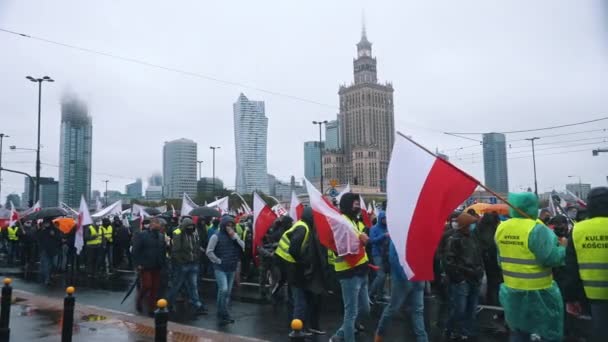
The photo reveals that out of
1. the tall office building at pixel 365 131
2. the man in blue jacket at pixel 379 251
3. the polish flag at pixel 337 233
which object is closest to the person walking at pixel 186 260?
the man in blue jacket at pixel 379 251

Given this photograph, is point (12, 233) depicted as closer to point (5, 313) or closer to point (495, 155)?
point (5, 313)

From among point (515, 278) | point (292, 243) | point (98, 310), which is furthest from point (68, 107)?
point (515, 278)

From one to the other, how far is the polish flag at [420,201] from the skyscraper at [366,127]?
374 ft

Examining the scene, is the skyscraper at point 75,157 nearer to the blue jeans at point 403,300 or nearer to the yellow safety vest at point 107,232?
Answer: the yellow safety vest at point 107,232

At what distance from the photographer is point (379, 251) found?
394 inches

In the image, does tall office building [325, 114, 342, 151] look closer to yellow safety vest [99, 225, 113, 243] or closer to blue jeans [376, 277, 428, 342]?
yellow safety vest [99, 225, 113, 243]

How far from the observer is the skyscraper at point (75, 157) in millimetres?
55656

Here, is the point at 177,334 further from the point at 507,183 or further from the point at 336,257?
the point at 507,183

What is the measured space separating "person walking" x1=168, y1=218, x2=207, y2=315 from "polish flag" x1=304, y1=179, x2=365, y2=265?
3.80 meters

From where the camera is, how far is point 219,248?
902 cm

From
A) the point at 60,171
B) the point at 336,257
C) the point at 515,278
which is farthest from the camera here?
the point at 60,171

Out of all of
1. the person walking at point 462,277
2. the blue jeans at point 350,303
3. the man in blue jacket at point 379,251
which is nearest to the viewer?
the blue jeans at point 350,303

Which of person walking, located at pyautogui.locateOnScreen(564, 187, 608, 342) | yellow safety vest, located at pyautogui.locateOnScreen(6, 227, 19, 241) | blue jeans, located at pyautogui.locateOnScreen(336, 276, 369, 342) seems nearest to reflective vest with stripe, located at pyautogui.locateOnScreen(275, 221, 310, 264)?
blue jeans, located at pyautogui.locateOnScreen(336, 276, 369, 342)

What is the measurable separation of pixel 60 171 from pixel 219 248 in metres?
62.0
